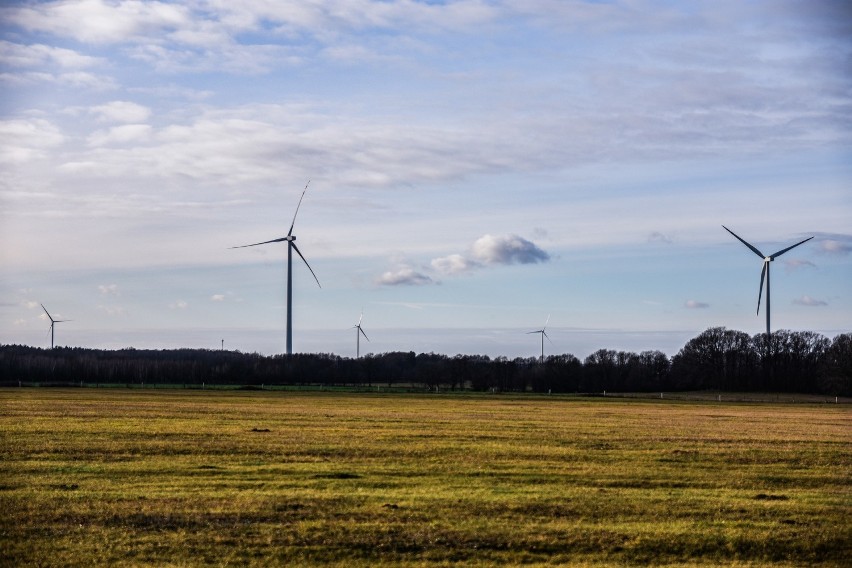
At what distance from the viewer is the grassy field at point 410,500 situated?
16.7 meters

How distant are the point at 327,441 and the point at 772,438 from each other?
2177 cm

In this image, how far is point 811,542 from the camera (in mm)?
18234

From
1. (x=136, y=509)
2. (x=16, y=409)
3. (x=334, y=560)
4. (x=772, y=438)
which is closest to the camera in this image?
(x=334, y=560)

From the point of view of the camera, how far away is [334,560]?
52.3 ft

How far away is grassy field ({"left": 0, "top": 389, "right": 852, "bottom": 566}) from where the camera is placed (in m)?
16.7

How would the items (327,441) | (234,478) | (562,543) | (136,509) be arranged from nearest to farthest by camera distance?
1. (562,543)
2. (136,509)
3. (234,478)
4. (327,441)

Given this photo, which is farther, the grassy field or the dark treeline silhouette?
the dark treeline silhouette

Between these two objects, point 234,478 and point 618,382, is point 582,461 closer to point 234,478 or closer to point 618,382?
point 234,478

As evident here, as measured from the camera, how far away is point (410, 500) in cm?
2155

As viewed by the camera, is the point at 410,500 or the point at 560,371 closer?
the point at 410,500

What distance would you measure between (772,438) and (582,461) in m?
17.3

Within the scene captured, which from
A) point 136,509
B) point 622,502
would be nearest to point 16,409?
point 136,509

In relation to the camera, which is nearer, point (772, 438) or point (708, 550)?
point (708, 550)

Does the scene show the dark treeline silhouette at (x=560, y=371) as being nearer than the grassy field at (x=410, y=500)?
No
